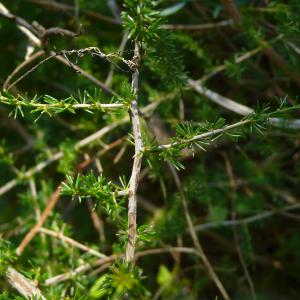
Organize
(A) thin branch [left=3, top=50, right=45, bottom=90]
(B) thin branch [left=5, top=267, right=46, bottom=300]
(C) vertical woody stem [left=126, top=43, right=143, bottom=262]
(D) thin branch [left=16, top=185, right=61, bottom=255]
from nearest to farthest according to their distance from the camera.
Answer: (C) vertical woody stem [left=126, top=43, right=143, bottom=262] < (B) thin branch [left=5, top=267, right=46, bottom=300] < (A) thin branch [left=3, top=50, right=45, bottom=90] < (D) thin branch [left=16, top=185, right=61, bottom=255]

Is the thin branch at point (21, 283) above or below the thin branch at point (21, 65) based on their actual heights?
below

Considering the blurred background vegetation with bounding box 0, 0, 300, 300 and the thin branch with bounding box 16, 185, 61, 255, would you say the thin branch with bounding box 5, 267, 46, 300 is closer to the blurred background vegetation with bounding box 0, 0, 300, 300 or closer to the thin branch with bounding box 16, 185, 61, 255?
the blurred background vegetation with bounding box 0, 0, 300, 300

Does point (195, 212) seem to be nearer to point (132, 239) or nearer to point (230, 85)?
point (230, 85)

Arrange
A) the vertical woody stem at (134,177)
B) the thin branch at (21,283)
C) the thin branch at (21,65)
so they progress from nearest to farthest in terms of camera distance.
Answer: the vertical woody stem at (134,177)
the thin branch at (21,283)
the thin branch at (21,65)

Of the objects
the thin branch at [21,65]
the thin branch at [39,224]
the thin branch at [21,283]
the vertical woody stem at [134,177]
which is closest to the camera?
the vertical woody stem at [134,177]

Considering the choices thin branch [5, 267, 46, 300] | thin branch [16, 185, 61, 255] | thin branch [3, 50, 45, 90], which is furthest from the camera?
thin branch [16, 185, 61, 255]

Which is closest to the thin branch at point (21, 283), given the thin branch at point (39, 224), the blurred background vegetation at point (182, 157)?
the blurred background vegetation at point (182, 157)

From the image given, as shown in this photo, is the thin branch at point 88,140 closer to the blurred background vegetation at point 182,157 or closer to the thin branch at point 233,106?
the blurred background vegetation at point 182,157

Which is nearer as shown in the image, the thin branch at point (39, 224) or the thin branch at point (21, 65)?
the thin branch at point (21, 65)

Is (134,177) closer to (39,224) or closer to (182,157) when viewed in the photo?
(182,157)

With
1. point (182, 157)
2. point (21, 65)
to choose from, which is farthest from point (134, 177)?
point (21, 65)

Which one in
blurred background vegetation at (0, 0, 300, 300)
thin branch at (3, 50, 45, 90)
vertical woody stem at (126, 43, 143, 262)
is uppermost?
thin branch at (3, 50, 45, 90)

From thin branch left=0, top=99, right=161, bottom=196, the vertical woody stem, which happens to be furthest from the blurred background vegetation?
the vertical woody stem
